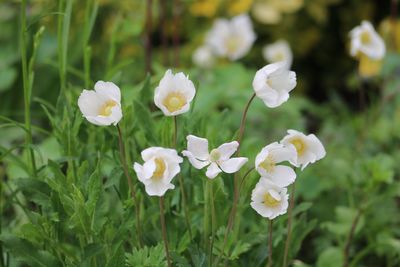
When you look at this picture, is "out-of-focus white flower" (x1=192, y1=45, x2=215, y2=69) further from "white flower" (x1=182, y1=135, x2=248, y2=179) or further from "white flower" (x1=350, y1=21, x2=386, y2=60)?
"white flower" (x1=182, y1=135, x2=248, y2=179)

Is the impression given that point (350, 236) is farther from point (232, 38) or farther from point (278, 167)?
point (232, 38)

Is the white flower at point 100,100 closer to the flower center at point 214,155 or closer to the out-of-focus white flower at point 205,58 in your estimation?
the flower center at point 214,155

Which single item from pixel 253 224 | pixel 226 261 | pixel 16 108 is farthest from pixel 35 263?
pixel 16 108

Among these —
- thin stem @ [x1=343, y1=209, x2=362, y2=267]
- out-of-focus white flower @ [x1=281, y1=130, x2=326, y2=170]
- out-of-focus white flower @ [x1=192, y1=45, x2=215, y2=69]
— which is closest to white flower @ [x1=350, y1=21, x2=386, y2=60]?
thin stem @ [x1=343, y1=209, x2=362, y2=267]

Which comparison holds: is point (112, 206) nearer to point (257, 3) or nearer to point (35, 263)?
point (35, 263)

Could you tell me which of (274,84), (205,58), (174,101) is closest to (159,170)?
(174,101)

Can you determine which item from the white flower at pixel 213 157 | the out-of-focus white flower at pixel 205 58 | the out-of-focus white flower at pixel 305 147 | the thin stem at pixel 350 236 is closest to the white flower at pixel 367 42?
the thin stem at pixel 350 236
